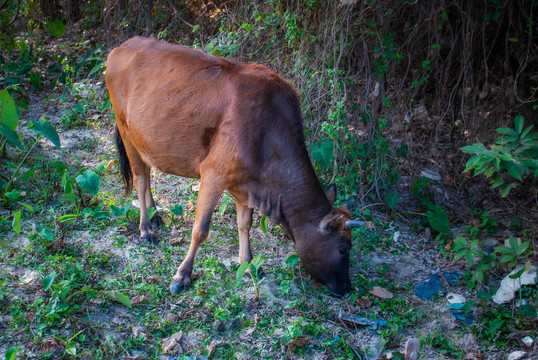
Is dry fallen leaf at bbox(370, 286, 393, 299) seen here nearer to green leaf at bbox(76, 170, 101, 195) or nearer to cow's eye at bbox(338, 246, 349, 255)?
cow's eye at bbox(338, 246, 349, 255)

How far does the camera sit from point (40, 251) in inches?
177

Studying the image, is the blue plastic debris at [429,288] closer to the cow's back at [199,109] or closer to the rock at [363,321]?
the rock at [363,321]

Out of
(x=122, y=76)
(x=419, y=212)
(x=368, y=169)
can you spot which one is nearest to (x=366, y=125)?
(x=368, y=169)

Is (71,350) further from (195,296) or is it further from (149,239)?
(149,239)

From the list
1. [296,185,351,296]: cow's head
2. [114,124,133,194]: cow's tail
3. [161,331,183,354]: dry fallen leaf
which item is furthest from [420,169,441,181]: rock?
[161,331,183,354]: dry fallen leaf

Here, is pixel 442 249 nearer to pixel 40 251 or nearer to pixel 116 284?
pixel 116 284

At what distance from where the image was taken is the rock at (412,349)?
13.2 ft

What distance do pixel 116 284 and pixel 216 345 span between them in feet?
3.57

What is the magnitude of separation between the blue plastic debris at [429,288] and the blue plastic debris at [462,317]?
0.27 meters

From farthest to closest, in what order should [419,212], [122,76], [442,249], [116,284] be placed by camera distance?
1. [419,212]
2. [442,249]
3. [122,76]
4. [116,284]

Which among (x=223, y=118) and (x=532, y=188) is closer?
(x=223, y=118)

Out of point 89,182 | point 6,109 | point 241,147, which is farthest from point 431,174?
point 6,109

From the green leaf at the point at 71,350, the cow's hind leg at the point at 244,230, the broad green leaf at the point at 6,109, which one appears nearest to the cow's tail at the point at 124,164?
the broad green leaf at the point at 6,109

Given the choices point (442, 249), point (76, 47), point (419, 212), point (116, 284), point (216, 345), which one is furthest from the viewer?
point (76, 47)
